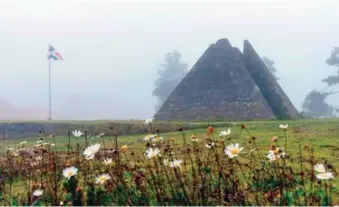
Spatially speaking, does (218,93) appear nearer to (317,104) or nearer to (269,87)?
(269,87)

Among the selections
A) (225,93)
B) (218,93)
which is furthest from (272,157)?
(218,93)

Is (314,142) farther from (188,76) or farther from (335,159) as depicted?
(188,76)

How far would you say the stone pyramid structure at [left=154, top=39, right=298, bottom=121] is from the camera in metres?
35.2

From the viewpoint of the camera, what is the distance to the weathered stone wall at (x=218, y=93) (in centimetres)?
3506

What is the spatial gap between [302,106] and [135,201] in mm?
76950

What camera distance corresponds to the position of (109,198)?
676 cm

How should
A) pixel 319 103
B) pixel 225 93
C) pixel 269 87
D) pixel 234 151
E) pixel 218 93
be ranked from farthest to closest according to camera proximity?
pixel 319 103 → pixel 269 87 → pixel 218 93 → pixel 225 93 → pixel 234 151

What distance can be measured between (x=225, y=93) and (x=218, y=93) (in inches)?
23.0

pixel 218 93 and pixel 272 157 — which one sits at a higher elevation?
pixel 218 93

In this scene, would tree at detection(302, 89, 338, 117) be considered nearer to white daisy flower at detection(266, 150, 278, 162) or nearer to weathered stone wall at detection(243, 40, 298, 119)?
weathered stone wall at detection(243, 40, 298, 119)

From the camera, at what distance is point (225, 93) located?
119ft

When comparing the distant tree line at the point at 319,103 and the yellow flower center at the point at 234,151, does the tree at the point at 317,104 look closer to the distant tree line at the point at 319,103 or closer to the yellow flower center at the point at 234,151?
the distant tree line at the point at 319,103

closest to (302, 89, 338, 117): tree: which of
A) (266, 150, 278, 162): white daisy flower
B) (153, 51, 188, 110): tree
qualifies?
(153, 51, 188, 110): tree

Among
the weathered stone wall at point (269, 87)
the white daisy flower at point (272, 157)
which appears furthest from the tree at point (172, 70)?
the white daisy flower at point (272, 157)
